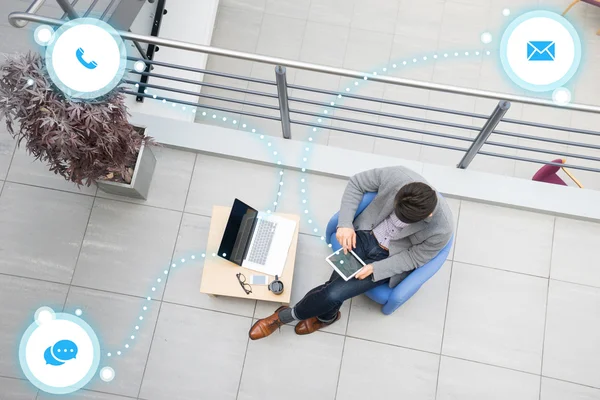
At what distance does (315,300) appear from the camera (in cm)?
296

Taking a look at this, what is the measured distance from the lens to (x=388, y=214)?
284 cm

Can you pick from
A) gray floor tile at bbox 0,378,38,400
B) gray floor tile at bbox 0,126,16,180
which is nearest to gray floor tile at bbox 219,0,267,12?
gray floor tile at bbox 0,126,16,180


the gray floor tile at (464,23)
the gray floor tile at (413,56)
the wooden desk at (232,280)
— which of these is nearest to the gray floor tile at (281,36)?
the gray floor tile at (413,56)

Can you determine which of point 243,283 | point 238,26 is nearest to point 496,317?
point 243,283

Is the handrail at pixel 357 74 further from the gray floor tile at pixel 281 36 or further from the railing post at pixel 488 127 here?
the gray floor tile at pixel 281 36

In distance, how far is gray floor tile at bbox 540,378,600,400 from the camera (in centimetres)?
318

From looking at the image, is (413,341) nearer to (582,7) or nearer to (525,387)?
(525,387)

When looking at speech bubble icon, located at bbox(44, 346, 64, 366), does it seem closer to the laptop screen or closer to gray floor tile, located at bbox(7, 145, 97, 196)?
gray floor tile, located at bbox(7, 145, 97, 196)

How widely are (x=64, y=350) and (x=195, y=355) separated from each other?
0.81 m

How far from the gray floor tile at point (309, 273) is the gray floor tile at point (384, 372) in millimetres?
172

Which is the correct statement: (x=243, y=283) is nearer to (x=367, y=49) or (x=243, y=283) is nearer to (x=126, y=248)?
(x=126, y=248)

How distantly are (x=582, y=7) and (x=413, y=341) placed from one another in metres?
3.34

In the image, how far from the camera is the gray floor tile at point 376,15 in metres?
4.57

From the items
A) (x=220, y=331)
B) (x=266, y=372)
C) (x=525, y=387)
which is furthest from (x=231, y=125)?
(x=525, y=387)
